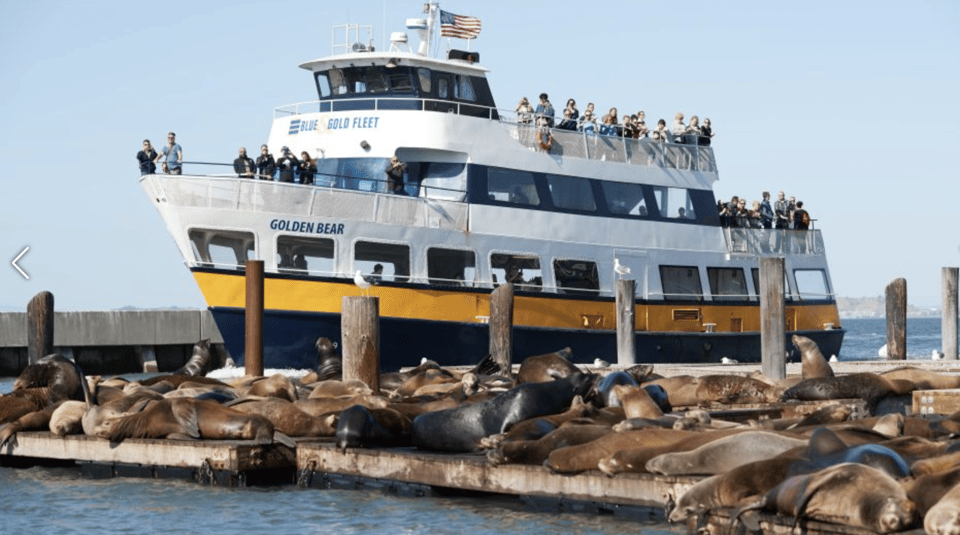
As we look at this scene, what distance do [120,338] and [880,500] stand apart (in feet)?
79.8

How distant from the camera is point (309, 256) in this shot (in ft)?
73.8

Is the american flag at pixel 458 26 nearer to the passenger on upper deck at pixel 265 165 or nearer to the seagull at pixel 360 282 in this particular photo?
the passenger on upper deck at pixel 265 165

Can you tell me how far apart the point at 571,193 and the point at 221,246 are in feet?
20.3

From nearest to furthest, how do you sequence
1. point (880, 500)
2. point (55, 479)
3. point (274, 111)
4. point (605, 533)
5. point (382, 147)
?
1. point (880, 500)
2. point (605, 533)
3. point (55, 479)
4. point (382, 147)
5. point (274, 111)

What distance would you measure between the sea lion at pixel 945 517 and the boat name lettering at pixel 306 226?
52.1 feet

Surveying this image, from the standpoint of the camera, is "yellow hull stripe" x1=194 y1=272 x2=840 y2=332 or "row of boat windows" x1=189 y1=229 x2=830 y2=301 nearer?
"yellow hull stripe" x1=194 y1=272 x2=840 y2=332

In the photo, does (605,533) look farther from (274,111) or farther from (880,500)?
(274,111)

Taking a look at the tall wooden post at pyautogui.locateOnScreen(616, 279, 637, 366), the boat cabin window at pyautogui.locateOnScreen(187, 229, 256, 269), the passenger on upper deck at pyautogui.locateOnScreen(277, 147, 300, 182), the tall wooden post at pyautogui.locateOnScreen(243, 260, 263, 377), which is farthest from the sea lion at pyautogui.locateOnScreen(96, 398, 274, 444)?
the passenger on upper deck at pyautogui.locateOnScreen(277, 147, 300, 182)

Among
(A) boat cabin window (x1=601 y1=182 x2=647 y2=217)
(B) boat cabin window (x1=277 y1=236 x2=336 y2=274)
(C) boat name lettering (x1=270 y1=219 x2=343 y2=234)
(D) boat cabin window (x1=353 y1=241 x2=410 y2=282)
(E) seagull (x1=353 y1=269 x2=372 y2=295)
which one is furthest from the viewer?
(A) boat cabin window (x1=601 y1=182 x2=647 y2=217)

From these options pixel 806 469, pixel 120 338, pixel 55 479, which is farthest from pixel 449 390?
pixel 120 338

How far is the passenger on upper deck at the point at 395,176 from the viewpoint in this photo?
2300 centimetres

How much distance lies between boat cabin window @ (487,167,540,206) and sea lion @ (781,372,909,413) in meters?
10.7

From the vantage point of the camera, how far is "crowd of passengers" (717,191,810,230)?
27.7 meters

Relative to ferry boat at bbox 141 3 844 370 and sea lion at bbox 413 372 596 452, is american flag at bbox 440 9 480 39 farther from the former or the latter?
sea lion at bbox 413 372 596 452
